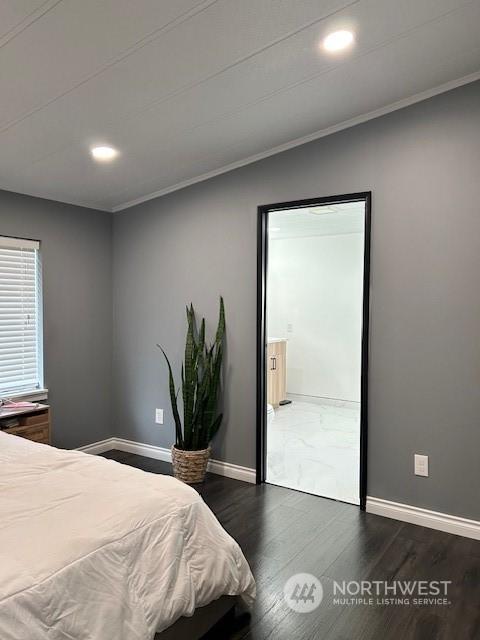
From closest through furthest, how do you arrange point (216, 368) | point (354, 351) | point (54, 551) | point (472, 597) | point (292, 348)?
point (54, 551) → point (472, 597) → point (216, 368) → point (354, 351) → point (292, 348)

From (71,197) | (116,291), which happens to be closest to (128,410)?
(116,291)

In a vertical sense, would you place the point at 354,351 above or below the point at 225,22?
below

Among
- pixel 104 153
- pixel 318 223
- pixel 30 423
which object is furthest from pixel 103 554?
pixel 318 223

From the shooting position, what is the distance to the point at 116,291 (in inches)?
175

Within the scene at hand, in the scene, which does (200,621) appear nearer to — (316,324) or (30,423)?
(30,423)

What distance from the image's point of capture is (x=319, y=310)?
6.35 meters

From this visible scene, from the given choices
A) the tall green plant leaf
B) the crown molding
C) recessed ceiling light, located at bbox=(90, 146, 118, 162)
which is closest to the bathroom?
the crown molding

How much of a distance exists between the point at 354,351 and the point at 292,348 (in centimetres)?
89

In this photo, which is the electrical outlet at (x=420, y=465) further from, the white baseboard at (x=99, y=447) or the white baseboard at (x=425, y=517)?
the white baseboard at (x=99, y=447)

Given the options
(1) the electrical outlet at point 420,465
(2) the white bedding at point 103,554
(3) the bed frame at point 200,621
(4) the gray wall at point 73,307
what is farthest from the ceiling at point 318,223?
(3) the bed frame at point 200,621

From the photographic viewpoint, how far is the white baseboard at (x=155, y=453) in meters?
3.71

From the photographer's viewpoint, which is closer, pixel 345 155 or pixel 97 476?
pixel 97 476

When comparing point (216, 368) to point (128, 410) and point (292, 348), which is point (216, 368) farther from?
point (292, 348)

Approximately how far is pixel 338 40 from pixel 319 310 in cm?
435
